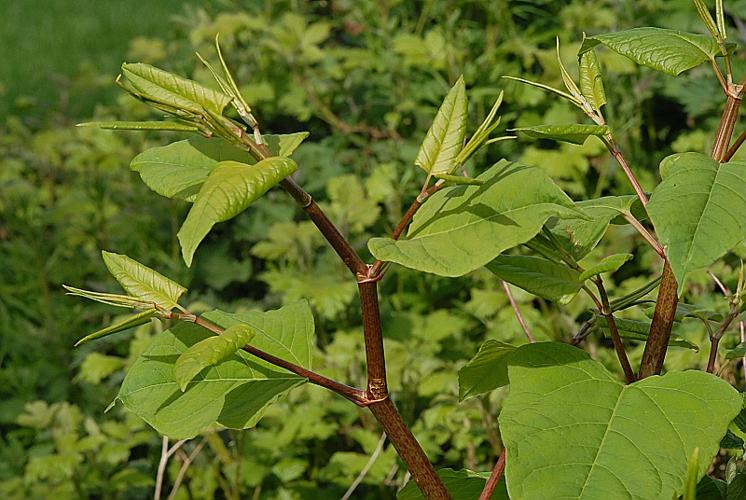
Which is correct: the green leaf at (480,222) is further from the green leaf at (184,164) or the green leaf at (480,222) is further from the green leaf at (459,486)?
the green leaf at (459,486)

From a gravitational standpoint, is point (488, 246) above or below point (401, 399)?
above

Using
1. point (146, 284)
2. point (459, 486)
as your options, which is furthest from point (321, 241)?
point (146, 284)

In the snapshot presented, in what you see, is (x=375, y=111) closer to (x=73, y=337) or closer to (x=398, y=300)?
(x=398, y=300)

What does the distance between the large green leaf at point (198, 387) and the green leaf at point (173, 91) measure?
21 cm

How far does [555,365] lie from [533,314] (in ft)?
5.16

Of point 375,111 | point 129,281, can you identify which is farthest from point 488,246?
point 375,111

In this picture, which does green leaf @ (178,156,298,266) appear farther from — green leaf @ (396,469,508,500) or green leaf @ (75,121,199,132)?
green leaf @ (396,469,508,500)

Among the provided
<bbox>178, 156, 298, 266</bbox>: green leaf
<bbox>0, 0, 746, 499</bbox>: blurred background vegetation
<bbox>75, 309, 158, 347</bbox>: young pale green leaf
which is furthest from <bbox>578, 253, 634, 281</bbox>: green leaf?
<bbox>0, 0, 746, 499</bbox>: blurred background vegetation

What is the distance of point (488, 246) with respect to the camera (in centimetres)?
71

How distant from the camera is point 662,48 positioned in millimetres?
800

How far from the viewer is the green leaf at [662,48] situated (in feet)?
2.59

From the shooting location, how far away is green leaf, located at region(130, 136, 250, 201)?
828mm

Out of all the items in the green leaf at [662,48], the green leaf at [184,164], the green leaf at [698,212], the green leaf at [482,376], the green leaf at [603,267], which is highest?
the green leaf at [662,48]

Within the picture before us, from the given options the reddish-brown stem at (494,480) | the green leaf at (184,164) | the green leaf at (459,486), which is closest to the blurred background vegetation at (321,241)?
the green leaf at (459,486)
